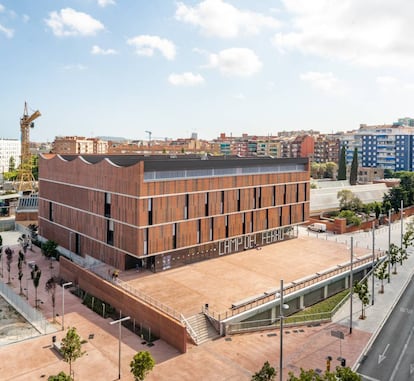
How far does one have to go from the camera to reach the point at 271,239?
198 feet

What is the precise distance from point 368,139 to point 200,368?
492ft

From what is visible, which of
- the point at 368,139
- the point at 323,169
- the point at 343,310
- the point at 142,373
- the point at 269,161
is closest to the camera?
the point at 142,373

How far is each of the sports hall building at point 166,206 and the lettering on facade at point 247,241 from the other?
133 mm

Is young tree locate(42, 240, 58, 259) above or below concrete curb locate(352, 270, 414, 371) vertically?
above

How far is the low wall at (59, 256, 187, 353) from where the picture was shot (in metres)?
31.6

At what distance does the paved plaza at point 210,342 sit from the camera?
28.8m

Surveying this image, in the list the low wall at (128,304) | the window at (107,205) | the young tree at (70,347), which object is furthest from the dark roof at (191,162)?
the young tree at (70,347)

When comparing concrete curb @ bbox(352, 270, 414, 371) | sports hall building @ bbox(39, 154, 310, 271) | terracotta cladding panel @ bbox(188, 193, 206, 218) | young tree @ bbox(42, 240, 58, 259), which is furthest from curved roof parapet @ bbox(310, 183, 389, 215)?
young tree @ bbox(42, 240, 58, 259)

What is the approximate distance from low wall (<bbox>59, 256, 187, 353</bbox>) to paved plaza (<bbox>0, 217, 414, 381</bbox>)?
1004mm

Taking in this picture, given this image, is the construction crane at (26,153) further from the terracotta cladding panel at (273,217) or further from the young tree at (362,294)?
the young tree at (362,294)

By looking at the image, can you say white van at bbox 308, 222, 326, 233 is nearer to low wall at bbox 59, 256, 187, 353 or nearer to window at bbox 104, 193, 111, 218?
window at bbox 104, 193, 111, 218

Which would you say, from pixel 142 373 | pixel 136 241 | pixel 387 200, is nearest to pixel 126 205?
pixel 136 241

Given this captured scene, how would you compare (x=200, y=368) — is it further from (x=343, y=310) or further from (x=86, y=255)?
(x=86, y=255)

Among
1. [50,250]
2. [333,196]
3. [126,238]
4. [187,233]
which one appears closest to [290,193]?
[187,233]
